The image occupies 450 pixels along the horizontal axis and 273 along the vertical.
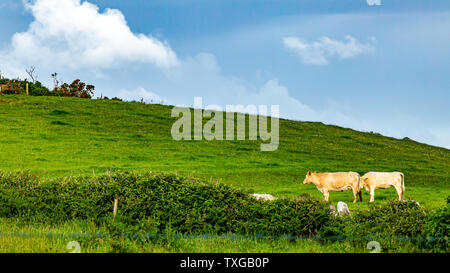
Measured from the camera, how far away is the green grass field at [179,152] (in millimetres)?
30000

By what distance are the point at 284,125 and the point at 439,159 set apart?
1711 centimetres

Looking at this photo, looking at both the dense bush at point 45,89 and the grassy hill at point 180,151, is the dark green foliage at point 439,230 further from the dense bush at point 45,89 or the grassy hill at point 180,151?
the dense bush at point 45,89

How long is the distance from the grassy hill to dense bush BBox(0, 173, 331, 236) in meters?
8.97

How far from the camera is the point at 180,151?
39156mm

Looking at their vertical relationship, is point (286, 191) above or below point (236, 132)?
below

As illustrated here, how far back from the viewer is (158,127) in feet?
158

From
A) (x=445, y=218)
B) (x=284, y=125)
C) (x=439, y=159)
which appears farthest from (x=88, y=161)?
(x=439, y=159)

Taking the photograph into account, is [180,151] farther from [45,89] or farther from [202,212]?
[45,89]

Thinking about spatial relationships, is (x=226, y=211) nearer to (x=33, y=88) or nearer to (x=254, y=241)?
(x=254, y=241)

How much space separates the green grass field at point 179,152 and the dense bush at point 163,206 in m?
0.92

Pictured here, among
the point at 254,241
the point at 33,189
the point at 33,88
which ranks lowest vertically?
the point at 254,241

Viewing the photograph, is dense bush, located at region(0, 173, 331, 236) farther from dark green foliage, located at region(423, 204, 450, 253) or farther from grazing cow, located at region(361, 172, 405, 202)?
grazing cow, located at region(361, 172, 405, 202)

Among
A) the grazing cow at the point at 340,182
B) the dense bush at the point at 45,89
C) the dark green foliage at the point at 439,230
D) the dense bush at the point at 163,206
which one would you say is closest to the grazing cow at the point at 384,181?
the grazing cow at the point at 340,182
